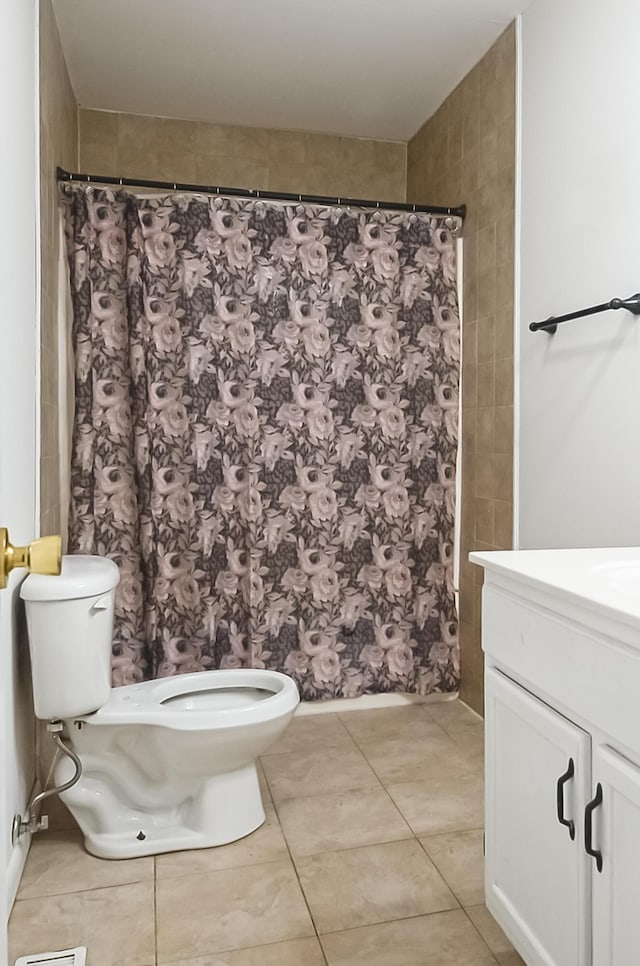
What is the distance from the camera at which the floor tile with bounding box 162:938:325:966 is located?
146cm

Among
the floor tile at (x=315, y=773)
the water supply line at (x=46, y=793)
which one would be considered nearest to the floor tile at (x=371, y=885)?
the floor tile at (x=315, y=773)

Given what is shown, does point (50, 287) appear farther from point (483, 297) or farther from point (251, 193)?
point (483, 297)

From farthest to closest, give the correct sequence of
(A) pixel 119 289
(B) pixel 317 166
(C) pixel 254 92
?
(B) pixel 317 166 < (C) pixel 254 92 < (A) pixel 119 289

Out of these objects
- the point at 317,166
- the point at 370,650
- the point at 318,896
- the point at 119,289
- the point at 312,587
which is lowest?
the point at 318,896

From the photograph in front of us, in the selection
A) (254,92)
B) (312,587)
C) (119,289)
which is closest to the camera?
(119,289)

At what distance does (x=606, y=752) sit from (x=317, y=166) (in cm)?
→ 287

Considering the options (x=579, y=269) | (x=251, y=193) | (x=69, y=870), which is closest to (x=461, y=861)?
(x=69, y=870)

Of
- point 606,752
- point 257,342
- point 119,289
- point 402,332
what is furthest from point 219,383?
point 606,752

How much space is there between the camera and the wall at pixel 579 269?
73.0 inches

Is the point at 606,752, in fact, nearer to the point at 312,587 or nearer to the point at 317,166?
the point at 312,587

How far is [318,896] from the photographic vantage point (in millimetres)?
1676

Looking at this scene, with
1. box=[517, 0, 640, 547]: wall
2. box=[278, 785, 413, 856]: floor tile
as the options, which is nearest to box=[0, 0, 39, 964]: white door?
box=[278, 785, 413, 856]: floor tile

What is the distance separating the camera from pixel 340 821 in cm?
201

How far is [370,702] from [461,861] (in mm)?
1042
